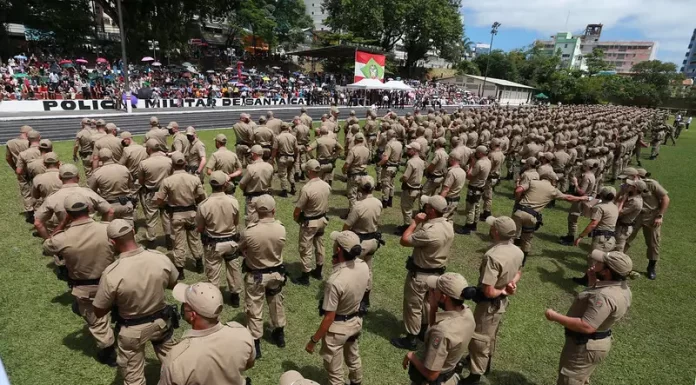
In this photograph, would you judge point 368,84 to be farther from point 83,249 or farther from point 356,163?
point 83,249

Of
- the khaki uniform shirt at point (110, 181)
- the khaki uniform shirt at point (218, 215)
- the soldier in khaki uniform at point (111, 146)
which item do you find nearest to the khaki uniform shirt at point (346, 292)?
the khaki uniform shirt at point (218, 215)

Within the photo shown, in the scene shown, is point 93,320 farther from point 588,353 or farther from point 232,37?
point 232,37

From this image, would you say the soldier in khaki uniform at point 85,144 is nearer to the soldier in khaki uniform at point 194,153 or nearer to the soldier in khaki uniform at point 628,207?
the soldier in khaki uniform at point 194,153

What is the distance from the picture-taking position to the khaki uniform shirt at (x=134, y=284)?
382 cm

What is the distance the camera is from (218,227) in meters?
5.98

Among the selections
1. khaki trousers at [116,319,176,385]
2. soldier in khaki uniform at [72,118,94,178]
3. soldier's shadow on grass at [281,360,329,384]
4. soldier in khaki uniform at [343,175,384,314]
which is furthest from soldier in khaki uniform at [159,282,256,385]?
soldier in khaki uniform at [72,118,94,178]

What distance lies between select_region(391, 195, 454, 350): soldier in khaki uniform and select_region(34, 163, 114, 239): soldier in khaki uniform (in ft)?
14.8

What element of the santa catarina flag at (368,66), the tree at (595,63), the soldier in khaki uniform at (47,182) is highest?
the tree at (595,63)

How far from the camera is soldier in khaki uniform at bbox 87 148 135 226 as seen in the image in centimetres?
719

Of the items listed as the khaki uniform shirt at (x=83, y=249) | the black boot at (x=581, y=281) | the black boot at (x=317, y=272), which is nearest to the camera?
the khaki uniform shirt at (x=83, y=249)

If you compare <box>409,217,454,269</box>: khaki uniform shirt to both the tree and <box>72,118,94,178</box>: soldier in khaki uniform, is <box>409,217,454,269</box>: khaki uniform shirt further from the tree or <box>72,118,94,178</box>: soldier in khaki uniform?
the tree

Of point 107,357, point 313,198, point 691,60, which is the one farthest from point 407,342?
point 691,60

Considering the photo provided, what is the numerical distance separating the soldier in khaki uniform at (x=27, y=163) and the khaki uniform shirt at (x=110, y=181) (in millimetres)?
2509

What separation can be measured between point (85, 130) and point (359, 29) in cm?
5507
